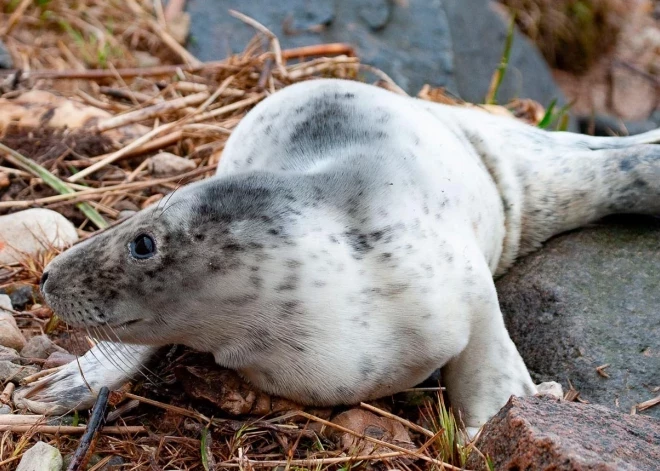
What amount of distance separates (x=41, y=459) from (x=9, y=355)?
70 centimetres

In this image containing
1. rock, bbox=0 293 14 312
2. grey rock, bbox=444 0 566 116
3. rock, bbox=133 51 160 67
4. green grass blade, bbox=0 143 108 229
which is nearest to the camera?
rock, bbox=0 293 14 312

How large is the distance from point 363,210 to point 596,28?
23.7 feet

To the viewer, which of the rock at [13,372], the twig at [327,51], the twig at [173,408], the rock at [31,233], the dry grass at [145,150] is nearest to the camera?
the dry grass at [145,150]

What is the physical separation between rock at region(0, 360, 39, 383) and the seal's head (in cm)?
56

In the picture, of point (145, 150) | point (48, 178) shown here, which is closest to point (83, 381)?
point (48, 178)

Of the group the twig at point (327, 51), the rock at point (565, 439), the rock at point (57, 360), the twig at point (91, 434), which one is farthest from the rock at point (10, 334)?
the twig at point (327, 51)

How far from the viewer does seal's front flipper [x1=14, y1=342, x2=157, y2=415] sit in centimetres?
280

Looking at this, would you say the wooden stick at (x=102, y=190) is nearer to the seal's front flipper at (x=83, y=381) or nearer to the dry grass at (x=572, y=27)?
the seal's front flipper at (x=83, y=381)

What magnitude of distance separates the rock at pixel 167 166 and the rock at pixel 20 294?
3.08ft

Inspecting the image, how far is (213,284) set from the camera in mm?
2400

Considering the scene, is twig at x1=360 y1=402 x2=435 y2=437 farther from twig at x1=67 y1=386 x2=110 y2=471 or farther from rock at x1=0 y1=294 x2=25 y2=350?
rock at x1=0 y1=294 x2=25 y2=350

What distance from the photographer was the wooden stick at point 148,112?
14.8 feet

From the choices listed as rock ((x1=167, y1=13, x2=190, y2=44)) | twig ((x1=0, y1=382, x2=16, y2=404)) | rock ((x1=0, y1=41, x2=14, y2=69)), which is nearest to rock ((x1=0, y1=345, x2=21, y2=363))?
twig ((x1=0, y1=382, x2=16, y2=404))

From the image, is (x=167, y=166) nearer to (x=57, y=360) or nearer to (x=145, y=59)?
(x=57, y=360)
